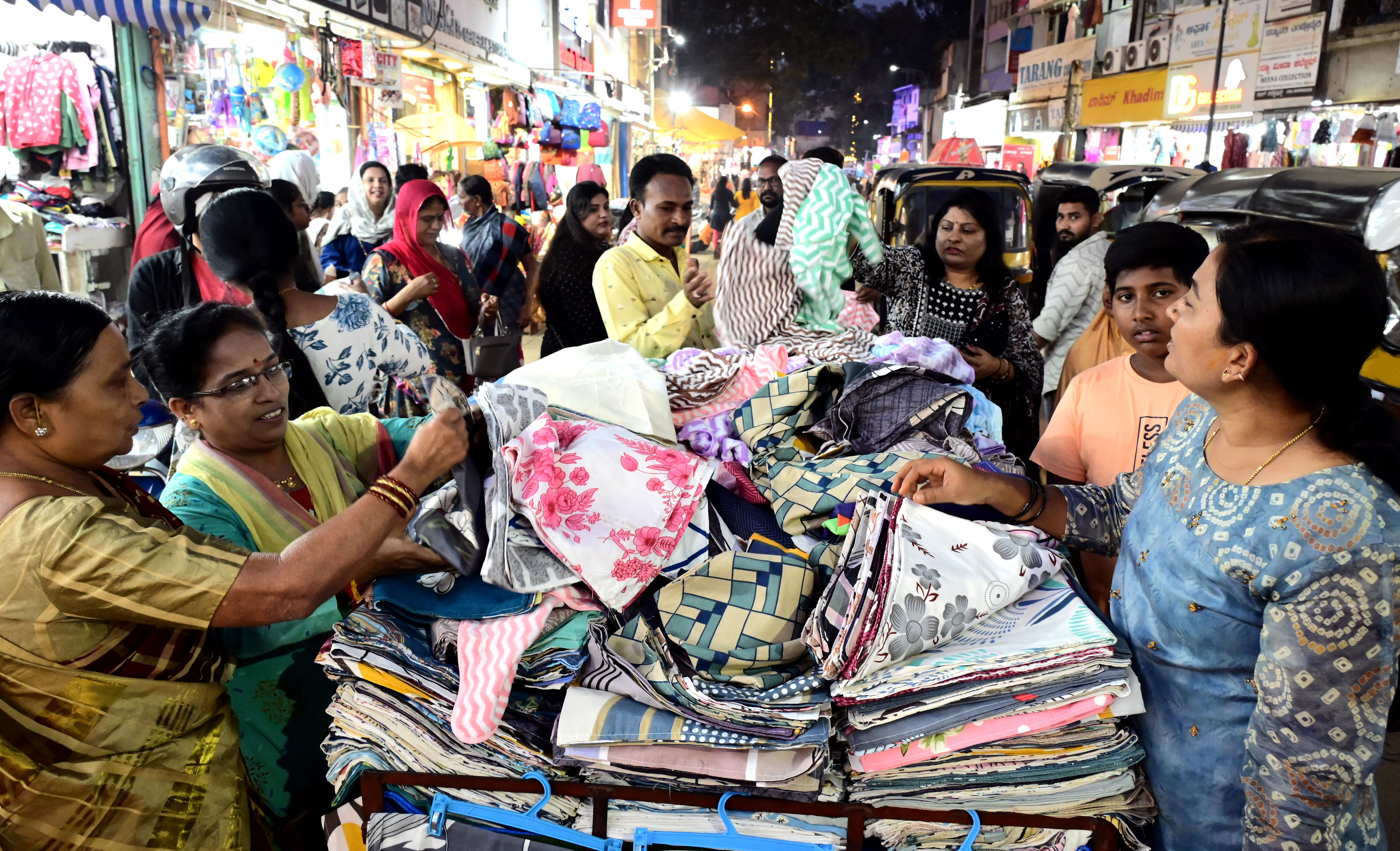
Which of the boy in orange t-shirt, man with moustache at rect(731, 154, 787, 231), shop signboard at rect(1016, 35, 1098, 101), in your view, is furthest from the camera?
shop signboard at rect(1016, 35, 1098, 101)

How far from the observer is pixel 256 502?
6.01 feet

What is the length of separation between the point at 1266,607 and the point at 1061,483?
51.2 inches

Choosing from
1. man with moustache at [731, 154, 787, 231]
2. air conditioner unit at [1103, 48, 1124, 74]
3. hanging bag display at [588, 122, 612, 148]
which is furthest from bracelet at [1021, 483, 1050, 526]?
air conditioner unit at [1103, 48, 1124, 74]

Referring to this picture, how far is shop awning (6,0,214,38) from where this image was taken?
193 inches

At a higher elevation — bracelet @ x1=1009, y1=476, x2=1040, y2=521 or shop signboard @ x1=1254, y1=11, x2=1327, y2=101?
shop signboard @ x1=1254, y1=11, x2=1327, y2=101

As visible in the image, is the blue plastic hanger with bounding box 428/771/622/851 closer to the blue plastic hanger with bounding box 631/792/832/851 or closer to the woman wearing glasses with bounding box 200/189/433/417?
the blue plastic hanger with bounding box 631/792/832/851

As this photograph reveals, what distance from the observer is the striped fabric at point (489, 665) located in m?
1.33

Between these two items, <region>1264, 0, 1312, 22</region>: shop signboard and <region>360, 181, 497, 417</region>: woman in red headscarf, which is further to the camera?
<region>1264, 0, 1312, 22</region>: shop signboard

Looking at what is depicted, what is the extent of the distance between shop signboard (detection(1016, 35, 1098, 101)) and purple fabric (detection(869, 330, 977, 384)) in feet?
72.7

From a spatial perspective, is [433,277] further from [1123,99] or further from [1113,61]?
[1113,61]

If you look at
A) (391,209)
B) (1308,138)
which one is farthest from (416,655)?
(1308,138)

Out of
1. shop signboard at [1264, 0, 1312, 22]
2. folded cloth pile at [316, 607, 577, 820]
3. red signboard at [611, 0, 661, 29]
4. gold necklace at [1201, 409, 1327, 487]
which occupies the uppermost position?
red signboard at [611, 0, 661, 29]

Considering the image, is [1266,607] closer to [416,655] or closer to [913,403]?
[913,403]

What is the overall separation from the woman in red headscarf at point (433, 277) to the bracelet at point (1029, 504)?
287 centimetres
